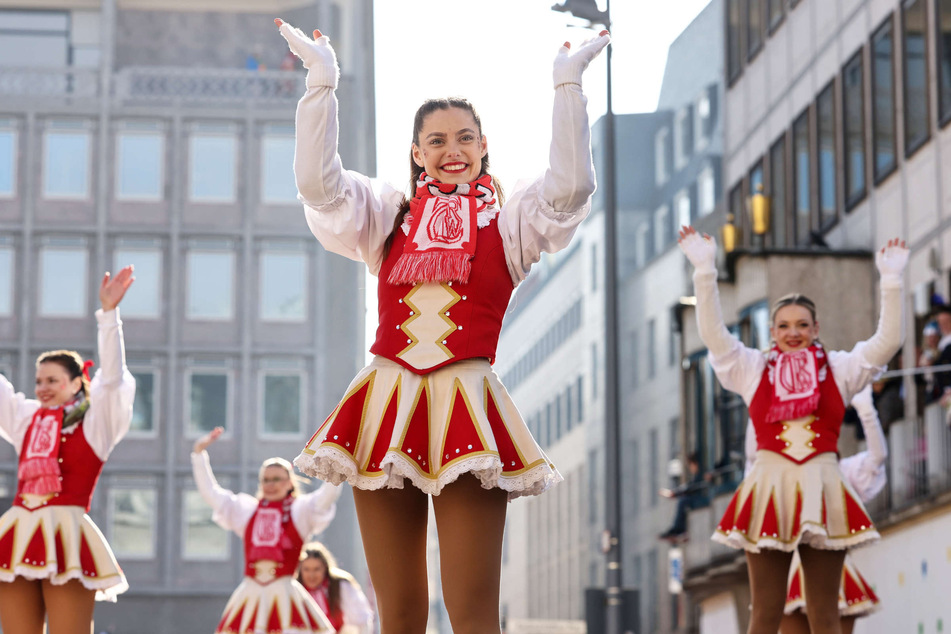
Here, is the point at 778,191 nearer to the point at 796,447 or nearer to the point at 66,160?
the point at 796,447

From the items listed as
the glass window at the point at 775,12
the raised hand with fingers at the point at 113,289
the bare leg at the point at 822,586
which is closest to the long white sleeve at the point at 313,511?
the raised hand with fingers at the point at 113,289

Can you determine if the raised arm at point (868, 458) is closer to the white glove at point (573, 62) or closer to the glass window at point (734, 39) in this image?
the white glove at point (573, 62)

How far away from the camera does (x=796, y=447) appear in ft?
30.1

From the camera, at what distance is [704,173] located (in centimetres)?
5275

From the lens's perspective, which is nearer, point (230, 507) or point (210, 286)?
point (230, 507)

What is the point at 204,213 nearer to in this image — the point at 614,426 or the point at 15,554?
the point at 614,426

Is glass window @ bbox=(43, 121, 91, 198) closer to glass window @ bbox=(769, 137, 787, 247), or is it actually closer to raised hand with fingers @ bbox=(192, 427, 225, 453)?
glass window @ bbox=(769, 137, 787, 247)

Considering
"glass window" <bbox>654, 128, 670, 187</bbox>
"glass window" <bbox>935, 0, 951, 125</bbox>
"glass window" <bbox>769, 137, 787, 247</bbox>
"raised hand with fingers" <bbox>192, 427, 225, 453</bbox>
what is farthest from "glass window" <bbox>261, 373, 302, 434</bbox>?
"raised hand with fingers" <bbox>192, 427, 225, 453</bbox>

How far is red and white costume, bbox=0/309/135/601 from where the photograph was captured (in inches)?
359

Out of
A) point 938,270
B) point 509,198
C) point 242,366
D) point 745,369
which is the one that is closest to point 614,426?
point 938,270

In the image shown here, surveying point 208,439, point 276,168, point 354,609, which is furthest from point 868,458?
point 276,168

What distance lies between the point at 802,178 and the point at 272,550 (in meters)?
16.6

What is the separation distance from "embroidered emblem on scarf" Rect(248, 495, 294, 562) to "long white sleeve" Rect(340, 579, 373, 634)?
1787 millimetres

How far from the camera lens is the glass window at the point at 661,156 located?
195 ft
